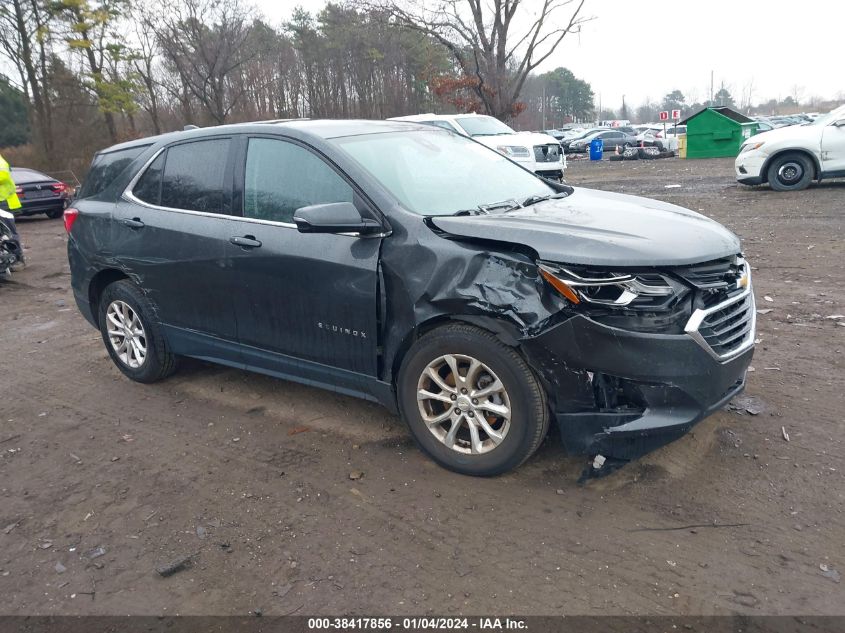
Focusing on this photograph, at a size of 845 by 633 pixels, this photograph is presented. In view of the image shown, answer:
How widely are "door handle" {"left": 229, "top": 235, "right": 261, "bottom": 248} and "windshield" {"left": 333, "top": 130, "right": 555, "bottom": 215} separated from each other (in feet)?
2.55

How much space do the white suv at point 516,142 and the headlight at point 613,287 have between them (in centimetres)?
1411

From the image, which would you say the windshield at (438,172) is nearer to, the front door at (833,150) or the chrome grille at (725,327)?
the chrome grille at (725,327)

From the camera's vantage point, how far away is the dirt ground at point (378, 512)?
2.84 m

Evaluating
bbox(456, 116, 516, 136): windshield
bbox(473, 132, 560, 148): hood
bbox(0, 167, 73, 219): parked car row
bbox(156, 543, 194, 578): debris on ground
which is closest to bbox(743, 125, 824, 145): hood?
bbox(473, 132, 560, 148): hood

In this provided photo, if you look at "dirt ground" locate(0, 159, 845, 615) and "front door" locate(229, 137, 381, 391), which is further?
"front door" locate(229, 137, 381, 391)

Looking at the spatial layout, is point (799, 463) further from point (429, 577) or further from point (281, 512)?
point (281, 512)

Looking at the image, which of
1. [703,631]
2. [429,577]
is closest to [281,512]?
[429,577]

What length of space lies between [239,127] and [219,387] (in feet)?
6.28

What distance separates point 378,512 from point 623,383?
1.33 metres

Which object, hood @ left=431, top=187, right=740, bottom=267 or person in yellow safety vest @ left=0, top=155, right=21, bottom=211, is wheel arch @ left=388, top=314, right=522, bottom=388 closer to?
hood @ left=431, top=187, right=740, bottom=267

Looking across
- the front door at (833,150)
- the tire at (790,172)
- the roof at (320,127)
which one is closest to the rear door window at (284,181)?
the roof at (320,127)

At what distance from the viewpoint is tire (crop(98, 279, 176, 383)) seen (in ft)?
16.6

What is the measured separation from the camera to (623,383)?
126 inches

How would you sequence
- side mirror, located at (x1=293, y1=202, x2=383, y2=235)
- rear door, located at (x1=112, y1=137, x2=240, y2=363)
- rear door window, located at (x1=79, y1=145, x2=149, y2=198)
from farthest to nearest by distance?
rear door window, located at (x1=79, y1=145, x2=149, y2=198) < rear door, located at (x1=112, y1=137, x2=240, y2=363) < side mirror, located at (x1=293, y1=202, x2=383, y2=235)
